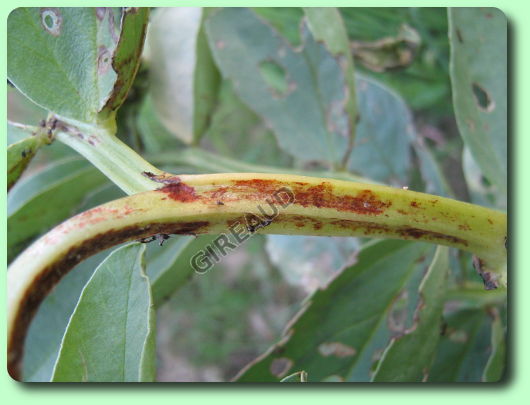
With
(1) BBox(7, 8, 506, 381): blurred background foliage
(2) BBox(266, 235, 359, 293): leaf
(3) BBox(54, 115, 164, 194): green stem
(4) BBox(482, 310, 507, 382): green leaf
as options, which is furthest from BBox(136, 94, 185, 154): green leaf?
(4) BBox(482, 310, 507, 382): green leaf

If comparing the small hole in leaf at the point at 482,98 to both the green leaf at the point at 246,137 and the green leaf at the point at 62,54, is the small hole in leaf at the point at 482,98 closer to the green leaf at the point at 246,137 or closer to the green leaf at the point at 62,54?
the green leaf at the point at 62,54

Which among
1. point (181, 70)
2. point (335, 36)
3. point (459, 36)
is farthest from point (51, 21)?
point (459, 36)

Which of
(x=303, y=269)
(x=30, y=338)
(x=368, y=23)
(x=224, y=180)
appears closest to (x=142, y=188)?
(x=224, y=180)

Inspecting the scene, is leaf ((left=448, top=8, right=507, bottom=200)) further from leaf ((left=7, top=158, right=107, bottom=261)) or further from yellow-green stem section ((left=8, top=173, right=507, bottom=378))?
leaf ((left=7, top=158, right=107, bottom=261))

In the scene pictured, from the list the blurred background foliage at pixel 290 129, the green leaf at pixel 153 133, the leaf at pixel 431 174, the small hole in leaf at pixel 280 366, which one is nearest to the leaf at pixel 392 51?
the blurred background foliage at pixel 290 129

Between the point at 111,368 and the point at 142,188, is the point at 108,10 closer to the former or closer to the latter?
the point at 142,188
